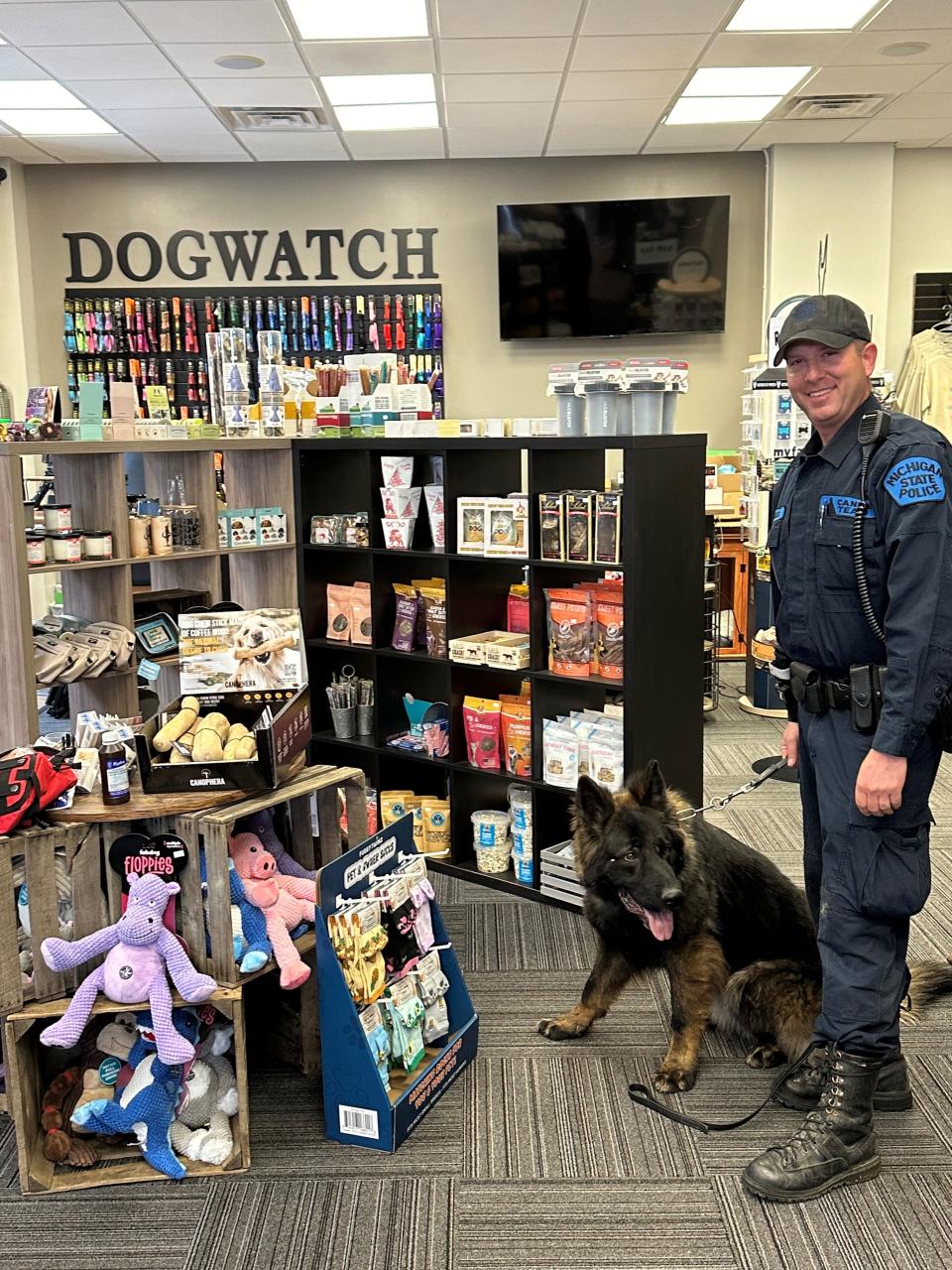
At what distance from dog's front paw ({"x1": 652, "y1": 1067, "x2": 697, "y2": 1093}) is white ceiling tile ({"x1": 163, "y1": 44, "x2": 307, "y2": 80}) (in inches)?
204

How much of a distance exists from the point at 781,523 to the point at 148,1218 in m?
1.98

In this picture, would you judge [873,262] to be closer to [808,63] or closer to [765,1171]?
[808,63]

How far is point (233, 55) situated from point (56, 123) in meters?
1.90

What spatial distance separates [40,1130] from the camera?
95.9 inches

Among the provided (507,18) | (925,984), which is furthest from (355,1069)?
(507,18)

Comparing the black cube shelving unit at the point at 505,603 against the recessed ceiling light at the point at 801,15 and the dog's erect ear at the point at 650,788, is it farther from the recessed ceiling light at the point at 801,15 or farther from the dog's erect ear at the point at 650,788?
the recessed ceiling light at the point at 801,15

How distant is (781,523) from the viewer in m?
2.48

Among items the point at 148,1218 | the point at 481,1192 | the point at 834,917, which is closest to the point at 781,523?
the point at 834,917

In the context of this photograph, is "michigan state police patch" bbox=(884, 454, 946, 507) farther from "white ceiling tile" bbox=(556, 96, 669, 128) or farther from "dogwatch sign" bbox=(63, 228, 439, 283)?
"dogwatch sign" bbox=(63, 228, 439, 283)

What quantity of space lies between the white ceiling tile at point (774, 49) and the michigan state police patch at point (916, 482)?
4389 millimetres

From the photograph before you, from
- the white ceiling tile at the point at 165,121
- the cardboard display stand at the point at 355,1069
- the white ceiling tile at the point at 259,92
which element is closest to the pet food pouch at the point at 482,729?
the cardboard display stand at the point at 355,1069

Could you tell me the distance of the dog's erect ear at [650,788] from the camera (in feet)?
8.86

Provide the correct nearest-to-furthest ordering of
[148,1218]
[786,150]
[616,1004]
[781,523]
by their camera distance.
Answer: [148,1218], [781,523], [616,1004], [786,150]

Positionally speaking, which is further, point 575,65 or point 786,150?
point 786,150
